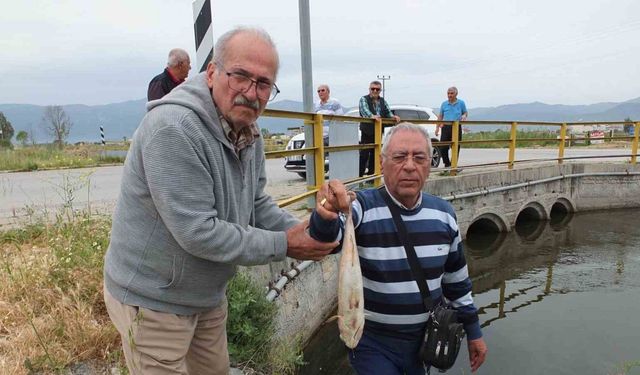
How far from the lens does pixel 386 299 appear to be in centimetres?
217

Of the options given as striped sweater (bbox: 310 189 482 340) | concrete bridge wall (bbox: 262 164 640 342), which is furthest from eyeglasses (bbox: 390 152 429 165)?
concrete bridge wall (bbox: 262 164 640 342)

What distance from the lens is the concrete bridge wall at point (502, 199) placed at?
4.34 m

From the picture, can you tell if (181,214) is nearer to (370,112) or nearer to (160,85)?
(160,85)

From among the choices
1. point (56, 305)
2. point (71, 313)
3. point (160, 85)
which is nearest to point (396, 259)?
point (71, 313)

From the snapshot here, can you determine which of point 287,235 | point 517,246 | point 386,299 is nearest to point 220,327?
point 287,235

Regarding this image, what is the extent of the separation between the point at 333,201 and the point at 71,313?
1818 mm

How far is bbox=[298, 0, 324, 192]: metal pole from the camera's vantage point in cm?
487

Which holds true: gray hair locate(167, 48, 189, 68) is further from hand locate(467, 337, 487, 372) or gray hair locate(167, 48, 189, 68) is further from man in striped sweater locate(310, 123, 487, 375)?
hand locate(467, 337, 487, 372)

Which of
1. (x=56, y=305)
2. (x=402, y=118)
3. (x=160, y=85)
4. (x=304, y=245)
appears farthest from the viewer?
(x=402, y=118)

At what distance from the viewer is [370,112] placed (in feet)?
24.8

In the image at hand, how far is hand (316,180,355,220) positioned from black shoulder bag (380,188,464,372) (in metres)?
0.56

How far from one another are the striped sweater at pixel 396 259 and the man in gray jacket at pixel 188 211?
0.51m

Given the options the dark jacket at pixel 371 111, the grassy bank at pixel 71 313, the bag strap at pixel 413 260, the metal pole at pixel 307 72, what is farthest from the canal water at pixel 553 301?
the dark jacket at pixel 371 111

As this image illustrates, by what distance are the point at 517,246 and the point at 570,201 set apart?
11.4 ft
